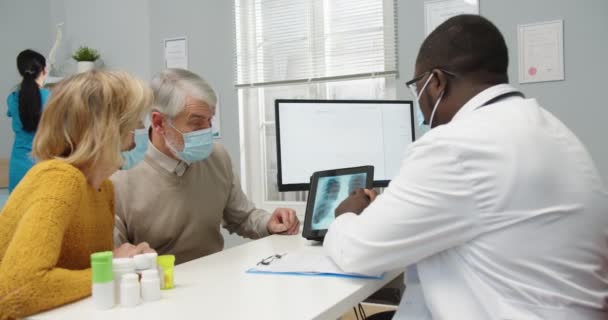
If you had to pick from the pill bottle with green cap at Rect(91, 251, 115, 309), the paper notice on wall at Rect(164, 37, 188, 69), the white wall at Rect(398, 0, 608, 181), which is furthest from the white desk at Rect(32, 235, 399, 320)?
the paper notice on wall at Rect(164, 37, 188, 69)

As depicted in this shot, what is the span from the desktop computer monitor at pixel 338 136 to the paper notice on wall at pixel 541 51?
62cm

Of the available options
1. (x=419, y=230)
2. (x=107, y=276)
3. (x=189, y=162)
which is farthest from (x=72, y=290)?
(x=189, y=162)

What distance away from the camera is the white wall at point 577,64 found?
2328 millimetres

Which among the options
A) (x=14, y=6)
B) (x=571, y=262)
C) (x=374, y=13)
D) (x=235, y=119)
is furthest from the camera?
(x=14, y=6)

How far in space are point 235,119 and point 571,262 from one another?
2.38 metres

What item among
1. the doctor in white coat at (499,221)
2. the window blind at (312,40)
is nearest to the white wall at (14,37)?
the window blind at (312,40)

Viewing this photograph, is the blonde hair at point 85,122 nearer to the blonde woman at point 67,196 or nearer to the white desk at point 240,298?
the blonde woman at point 67,196

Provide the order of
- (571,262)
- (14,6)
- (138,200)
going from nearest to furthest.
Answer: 1. (571,262)
2. (138,200)
3. (14,6)

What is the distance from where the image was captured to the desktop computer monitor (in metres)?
2.03

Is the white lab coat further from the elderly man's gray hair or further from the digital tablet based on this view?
the elderly man's gray hair

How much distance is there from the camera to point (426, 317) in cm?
119

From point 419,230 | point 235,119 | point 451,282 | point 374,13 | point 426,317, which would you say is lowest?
point 426,317

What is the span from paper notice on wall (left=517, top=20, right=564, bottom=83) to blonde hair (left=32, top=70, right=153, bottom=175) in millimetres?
1816

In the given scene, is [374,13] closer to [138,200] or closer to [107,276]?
[138,200]
